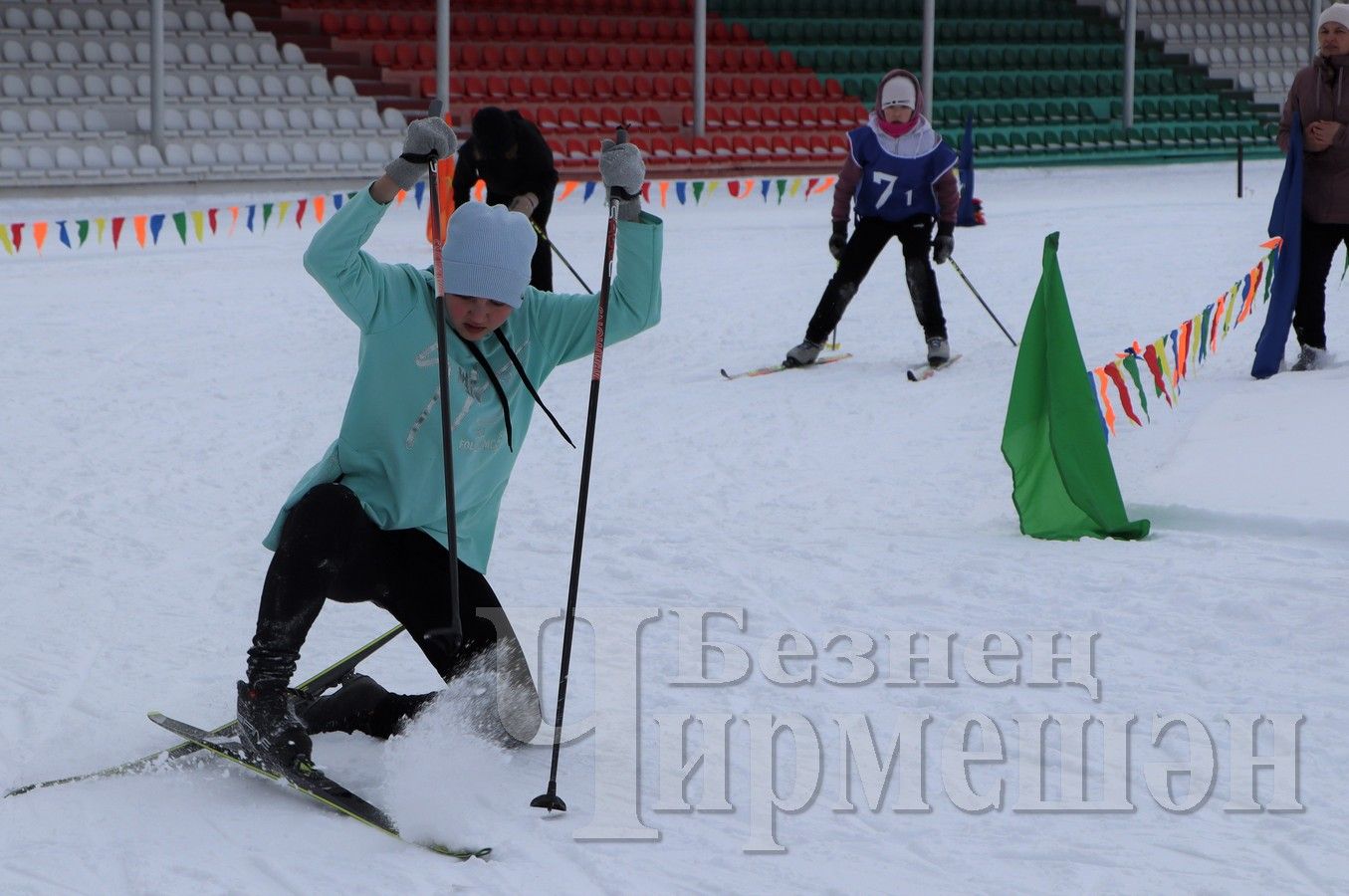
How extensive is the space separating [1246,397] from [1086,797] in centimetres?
349

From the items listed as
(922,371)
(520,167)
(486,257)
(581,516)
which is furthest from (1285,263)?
(486,257)

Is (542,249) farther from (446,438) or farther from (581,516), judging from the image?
(446,438)

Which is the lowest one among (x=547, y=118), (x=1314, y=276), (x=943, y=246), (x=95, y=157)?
(x=1314, y=276)

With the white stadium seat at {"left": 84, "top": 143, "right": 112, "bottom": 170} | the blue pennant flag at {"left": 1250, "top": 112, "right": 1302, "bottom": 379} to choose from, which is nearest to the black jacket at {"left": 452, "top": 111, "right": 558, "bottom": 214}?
the blue pennant flag at {"left": 1250, "top": 112, "right": 1302, "bottom": 379}

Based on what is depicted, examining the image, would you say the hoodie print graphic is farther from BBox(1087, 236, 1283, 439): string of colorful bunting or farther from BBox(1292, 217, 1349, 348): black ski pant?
BBox(1292, 217, 1349, 348): black ski pant

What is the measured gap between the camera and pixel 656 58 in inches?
733

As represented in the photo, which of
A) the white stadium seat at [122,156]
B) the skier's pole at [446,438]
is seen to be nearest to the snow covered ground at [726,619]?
the skier's pole at [446,438]

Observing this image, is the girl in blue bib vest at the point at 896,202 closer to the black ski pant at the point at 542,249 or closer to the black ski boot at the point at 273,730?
the black ski pant at the point at 542,249

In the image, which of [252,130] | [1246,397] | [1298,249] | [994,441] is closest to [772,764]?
[994,441]

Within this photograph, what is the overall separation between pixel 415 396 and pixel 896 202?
15.2 feet

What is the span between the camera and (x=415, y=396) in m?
2.83

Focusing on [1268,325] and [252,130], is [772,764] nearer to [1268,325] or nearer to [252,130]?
[1268,325]

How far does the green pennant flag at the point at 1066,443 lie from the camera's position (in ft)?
14.8

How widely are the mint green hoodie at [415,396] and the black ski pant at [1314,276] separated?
4413mm
